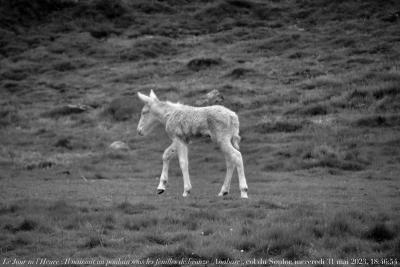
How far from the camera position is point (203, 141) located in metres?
25.1

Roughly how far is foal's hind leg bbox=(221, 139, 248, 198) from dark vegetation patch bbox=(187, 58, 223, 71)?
28.3m

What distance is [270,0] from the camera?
65438 millimetres

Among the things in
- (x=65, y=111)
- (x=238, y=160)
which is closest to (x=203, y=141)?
(x=238, y=160)

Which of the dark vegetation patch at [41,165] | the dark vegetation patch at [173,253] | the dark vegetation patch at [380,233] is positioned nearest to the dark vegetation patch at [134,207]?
the dark vegetation patch at [173,253]

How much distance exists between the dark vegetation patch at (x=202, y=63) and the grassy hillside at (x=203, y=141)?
0.22 meters

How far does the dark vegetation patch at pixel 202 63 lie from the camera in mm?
41469

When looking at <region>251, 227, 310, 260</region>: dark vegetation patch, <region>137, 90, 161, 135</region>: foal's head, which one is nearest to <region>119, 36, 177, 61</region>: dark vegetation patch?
<region>137, 90, 161, 135</region>: foal's head

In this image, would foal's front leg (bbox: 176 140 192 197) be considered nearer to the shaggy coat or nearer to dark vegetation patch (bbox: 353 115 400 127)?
the shaggy coat

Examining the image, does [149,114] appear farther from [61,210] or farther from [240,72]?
[240,72]

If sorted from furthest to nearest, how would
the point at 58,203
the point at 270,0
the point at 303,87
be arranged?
the point at 270,0, the point at 303,87, the point at 58,203

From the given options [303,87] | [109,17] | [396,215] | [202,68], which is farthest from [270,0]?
[396,215]

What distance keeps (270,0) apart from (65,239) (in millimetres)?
60652

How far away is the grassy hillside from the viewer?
30.2 ft

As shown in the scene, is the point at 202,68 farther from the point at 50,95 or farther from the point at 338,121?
the point at 338,121
